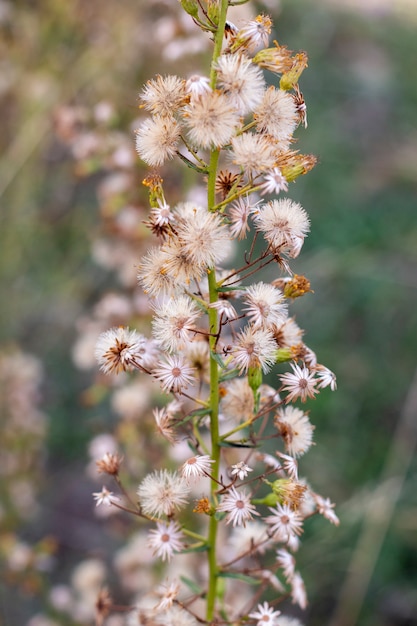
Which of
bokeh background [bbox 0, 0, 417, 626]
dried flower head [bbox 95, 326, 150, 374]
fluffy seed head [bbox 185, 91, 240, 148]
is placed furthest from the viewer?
bokeh background [bbox 0, 0, 417, 626]

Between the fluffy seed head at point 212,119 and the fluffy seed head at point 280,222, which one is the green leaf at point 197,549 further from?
the fluffy seed head at point 212,119

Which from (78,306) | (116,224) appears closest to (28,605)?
(78,306)

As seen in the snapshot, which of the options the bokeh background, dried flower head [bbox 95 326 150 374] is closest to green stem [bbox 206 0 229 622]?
dried flower head [bbox 95 326 150 374]

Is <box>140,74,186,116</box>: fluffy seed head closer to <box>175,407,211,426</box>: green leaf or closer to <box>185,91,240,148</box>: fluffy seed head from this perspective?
<box>185,91,240,148</box>: fluffy seed head

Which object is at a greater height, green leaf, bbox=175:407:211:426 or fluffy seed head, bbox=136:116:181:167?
fluffy seed head, bbox=136:116:181:167

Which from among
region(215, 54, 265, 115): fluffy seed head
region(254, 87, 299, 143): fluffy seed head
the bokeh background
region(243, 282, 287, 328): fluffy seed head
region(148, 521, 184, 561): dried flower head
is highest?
the bokeh background

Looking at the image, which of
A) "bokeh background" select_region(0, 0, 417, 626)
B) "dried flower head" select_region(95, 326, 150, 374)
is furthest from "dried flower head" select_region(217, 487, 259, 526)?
"bokeh background" select_region(0, 0, 417, 626)

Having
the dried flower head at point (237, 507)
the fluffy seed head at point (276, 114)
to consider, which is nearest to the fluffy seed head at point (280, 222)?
the fluffy seed head at point (276, 114)

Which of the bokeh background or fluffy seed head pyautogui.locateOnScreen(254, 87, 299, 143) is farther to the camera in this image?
the bokeh background

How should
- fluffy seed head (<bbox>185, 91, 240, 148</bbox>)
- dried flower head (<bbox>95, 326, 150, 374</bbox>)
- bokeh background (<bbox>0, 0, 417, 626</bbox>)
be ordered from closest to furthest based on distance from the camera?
fluffy seed head (<bbox>185, 91, 240, 148</bbox>) < dried flower head (<bbox>95, 326, 150, 374</bbox>) < bokeh background (<bbox>0, 0, 417, 626</bbox>)
